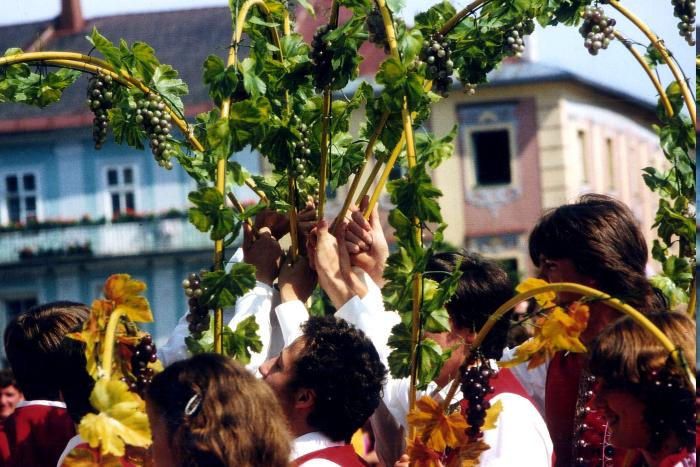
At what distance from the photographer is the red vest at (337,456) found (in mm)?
2674

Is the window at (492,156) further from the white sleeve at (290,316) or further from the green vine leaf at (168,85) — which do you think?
the green vine leaf at (168,85)

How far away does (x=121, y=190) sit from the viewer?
2331cm

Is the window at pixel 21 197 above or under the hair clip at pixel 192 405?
above

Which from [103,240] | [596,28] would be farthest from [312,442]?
[103,240]

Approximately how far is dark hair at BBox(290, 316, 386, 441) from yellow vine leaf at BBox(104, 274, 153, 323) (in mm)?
553

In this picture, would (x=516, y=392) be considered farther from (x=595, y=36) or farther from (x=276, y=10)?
(x=276, y=10)

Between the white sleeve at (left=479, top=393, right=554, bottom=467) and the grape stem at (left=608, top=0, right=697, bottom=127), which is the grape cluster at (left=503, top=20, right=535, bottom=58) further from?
the white sleeve at (left=479, top=393, right=554, bottom=467)

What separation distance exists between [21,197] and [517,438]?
71.3 feet

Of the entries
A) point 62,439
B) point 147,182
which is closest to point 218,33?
point 147,182

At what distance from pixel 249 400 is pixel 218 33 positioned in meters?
18.4

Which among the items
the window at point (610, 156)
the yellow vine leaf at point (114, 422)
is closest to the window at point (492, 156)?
the window at point (610, 156)

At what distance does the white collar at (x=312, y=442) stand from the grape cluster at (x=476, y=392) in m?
0.38

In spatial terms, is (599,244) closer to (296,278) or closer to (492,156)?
(296,278)

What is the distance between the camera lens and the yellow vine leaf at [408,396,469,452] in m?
2.48
